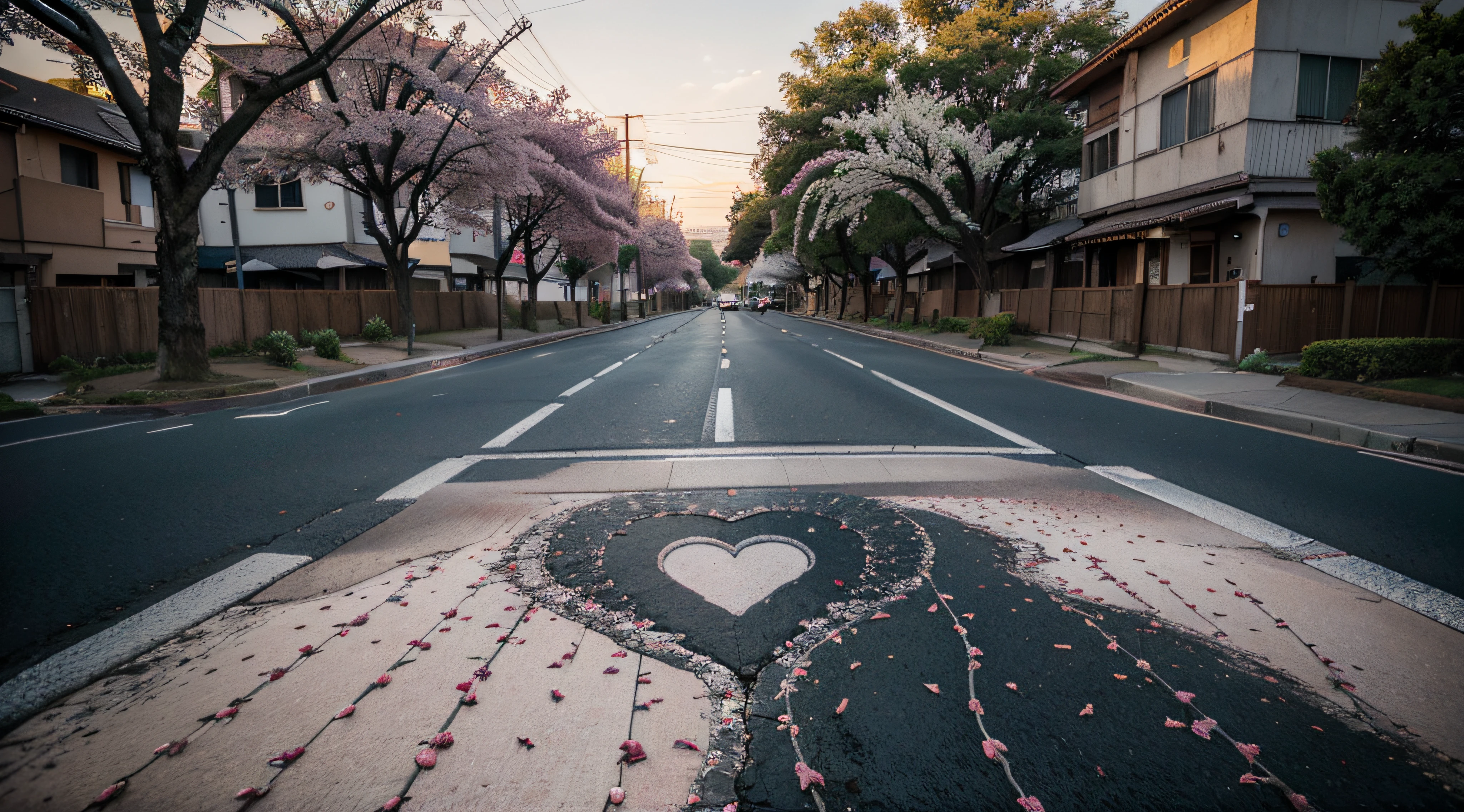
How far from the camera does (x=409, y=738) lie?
2330 millimetres

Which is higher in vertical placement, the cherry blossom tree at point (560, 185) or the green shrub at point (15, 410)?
the cherry blossom tree at point (560, 185)

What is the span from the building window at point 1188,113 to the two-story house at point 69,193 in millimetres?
26054

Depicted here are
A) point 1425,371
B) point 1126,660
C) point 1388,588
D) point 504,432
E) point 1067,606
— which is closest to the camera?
point 1126,660

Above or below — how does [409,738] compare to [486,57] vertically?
below

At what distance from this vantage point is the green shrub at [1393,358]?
10344 millimetres

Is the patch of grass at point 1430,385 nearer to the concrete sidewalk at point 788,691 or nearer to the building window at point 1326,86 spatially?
the concrete sidewalk at point 788,691

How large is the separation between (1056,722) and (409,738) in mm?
2140

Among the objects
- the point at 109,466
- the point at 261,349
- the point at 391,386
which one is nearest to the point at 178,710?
the point at 109,466

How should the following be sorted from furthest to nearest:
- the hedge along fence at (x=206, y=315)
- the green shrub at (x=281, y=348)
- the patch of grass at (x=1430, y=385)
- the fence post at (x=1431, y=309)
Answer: the green shrub at (x=281, y=348), the hedge along fence at (x=206, y=315), the fence post at (x=1431, y=309), the patch of grass at (x=1430, y=385)

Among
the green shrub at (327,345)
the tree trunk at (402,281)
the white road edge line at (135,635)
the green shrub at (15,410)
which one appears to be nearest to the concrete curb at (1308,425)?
the white road edge line at (135,635)

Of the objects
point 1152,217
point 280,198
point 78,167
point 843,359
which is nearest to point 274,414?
point 843,359

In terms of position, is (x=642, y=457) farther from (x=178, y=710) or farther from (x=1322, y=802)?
(x=1322, y=802)

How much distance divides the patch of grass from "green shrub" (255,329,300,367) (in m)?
18.9

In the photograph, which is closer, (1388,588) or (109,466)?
(1388,588)
